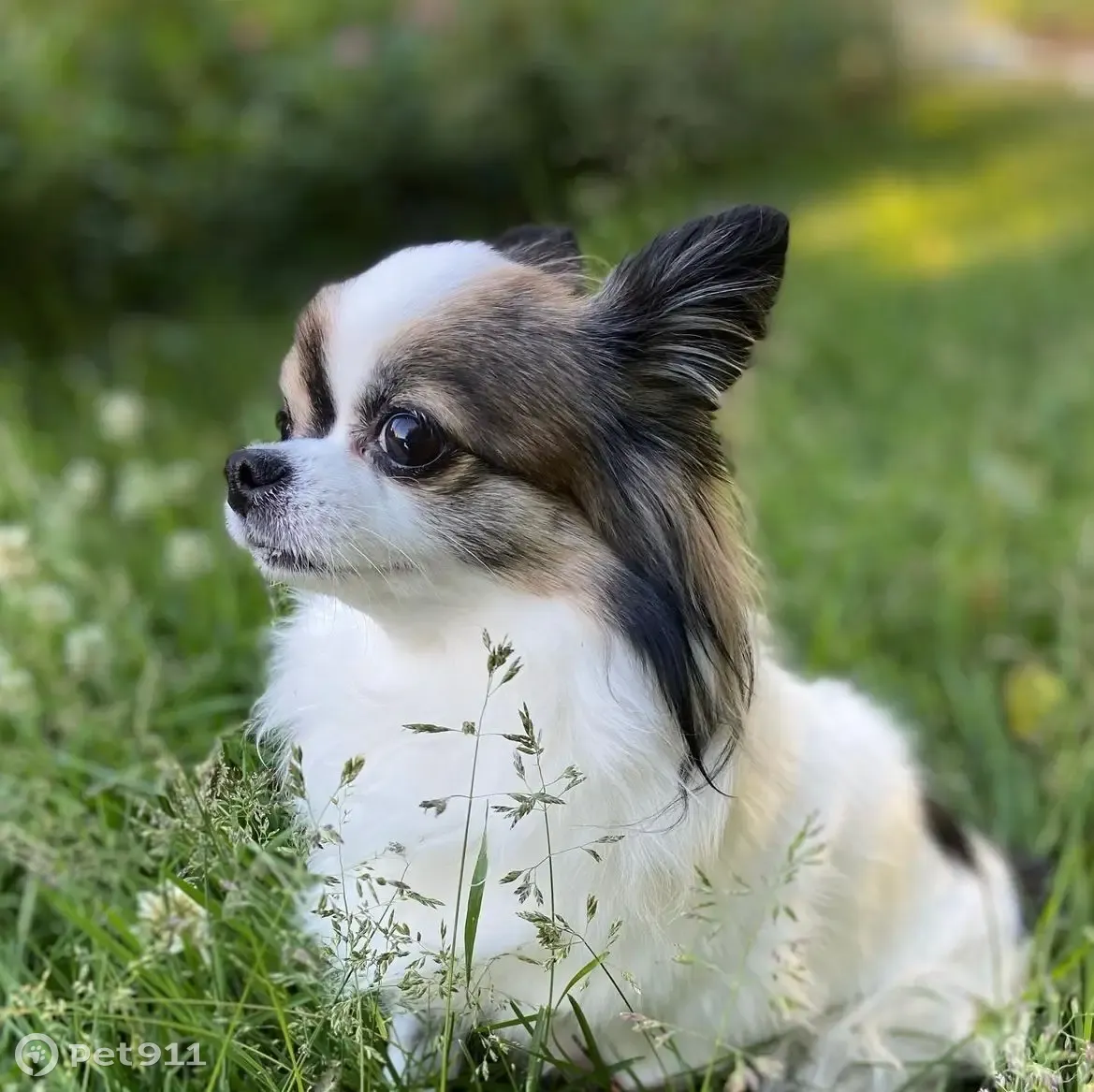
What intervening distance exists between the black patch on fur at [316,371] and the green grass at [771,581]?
465 mm

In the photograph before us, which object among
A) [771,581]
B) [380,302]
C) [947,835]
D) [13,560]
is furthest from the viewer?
[771,581]

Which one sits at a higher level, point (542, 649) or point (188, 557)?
point (188, 557)

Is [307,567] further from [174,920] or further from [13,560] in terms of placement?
[13,560]

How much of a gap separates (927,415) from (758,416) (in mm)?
665

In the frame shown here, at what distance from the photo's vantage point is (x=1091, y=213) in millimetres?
5453

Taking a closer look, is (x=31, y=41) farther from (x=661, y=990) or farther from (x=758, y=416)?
(x=661, y=990)

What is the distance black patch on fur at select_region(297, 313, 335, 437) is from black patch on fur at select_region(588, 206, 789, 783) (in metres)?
0.35

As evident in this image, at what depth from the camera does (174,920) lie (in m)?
1.56

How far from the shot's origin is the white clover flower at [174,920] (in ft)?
5.16

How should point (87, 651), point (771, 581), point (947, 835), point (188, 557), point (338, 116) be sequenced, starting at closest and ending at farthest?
point (947, 835), point (87, 651), point (188, 557), point (771, 581), point (338, 116)

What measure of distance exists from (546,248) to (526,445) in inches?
16.8

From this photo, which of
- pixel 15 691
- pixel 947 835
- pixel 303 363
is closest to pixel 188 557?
pixel 15 691

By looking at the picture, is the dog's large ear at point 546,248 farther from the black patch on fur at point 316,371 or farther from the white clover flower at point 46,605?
the white clover flower at point 46,605

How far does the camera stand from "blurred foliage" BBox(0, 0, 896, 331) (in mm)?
4074
